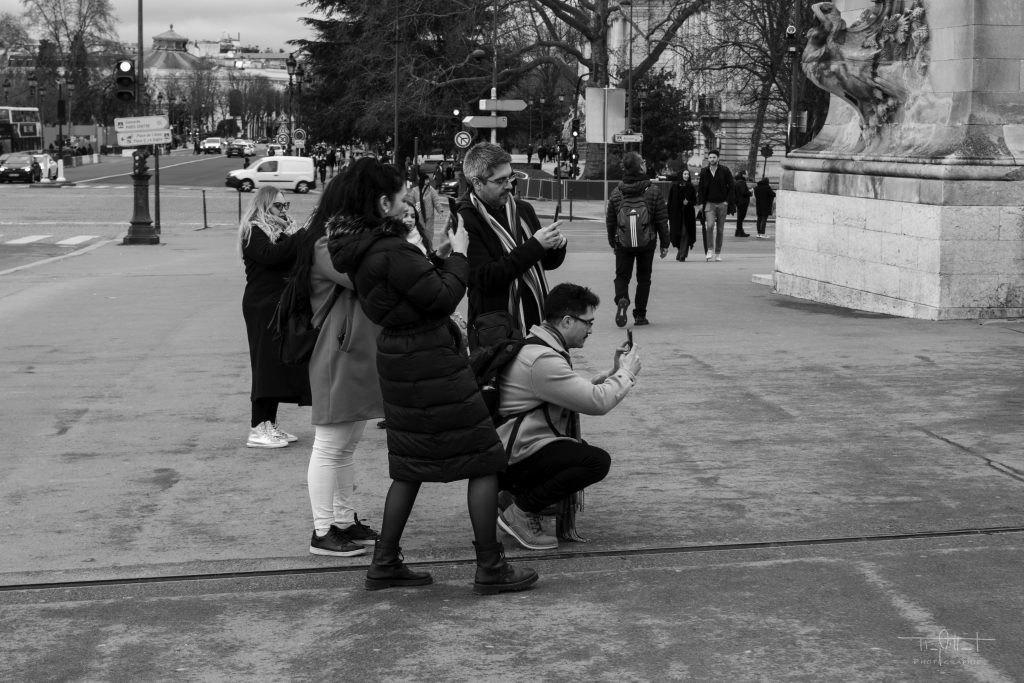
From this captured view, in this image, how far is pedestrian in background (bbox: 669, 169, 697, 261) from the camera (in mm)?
21672

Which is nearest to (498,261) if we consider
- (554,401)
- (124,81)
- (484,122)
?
(554,401)

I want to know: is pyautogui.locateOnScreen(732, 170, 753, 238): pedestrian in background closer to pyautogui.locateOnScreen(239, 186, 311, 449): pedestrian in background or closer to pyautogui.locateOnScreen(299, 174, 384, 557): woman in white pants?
pyautogui.locateOnScreen(239, 186, 311, 449): pedestrian in background

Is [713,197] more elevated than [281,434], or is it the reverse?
[713,197]

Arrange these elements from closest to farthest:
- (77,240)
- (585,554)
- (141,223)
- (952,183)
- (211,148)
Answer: (585,554) < (952,183) < (141,223) < (77,240) < (211,148)

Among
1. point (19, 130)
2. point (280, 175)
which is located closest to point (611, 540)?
point (280, 175)

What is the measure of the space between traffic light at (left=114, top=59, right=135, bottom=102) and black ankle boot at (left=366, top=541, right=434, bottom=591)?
23877 millimetres

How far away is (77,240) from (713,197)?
43.0 ft

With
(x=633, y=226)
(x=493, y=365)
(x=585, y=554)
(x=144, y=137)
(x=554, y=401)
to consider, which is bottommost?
(x=585, y=554)

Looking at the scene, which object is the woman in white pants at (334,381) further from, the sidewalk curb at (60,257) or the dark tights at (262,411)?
the sidewalk curb at (60,257)

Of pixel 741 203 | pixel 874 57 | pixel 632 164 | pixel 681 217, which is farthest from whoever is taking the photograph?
pixel 741 203

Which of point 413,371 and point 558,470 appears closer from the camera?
point 413,371

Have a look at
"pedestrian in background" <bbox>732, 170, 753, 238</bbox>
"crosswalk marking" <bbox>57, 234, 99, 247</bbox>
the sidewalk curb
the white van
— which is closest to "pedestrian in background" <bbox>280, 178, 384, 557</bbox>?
the sidewalk curb

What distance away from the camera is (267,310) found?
7.72 metres

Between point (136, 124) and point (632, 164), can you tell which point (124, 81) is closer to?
point (136, 124)
